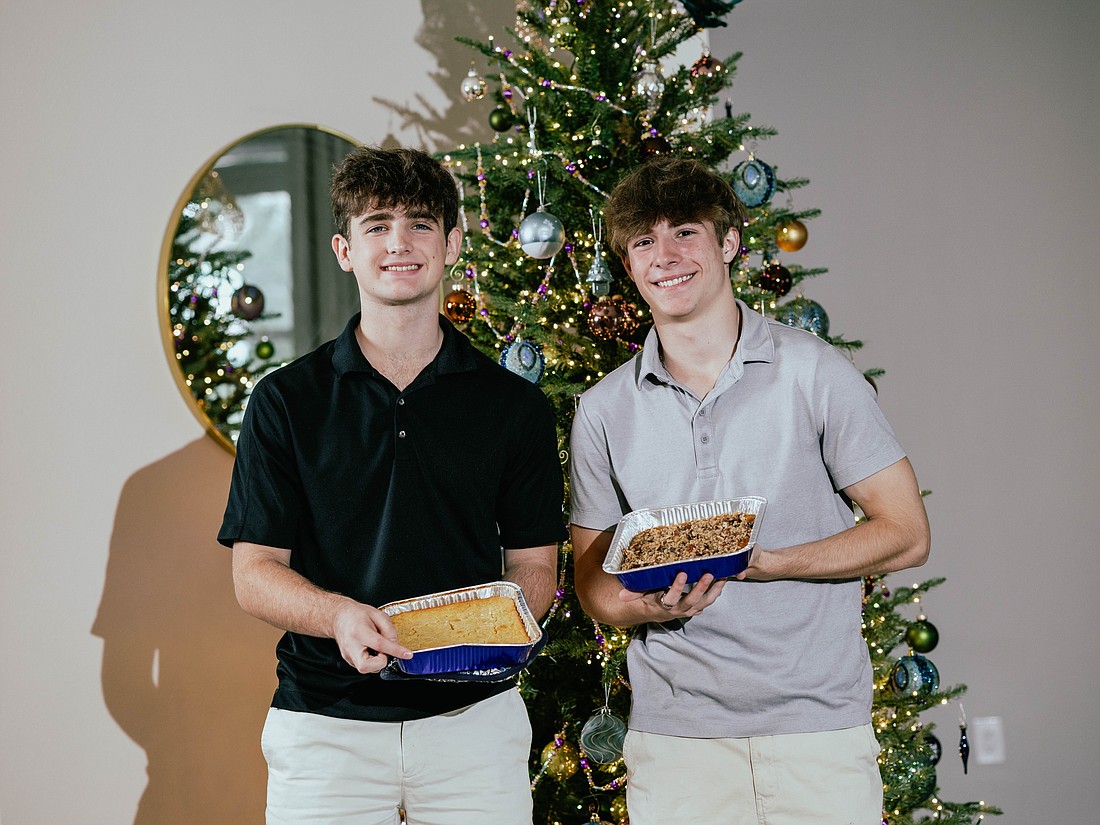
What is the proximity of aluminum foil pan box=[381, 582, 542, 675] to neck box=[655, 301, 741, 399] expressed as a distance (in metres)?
0.51

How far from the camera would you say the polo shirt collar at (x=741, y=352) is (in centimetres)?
167

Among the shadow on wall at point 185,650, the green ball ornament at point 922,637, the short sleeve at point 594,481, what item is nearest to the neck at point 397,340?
the short sleeve at point 594,481

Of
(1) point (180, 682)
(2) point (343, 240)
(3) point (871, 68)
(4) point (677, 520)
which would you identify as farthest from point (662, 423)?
(3) point (871, 68)

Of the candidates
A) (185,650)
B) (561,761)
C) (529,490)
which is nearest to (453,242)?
(529,490)

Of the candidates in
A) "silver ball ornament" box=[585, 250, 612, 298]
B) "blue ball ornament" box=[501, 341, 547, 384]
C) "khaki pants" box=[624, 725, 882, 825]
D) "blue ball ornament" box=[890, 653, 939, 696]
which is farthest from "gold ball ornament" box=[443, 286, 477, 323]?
"blue ball ornament" box=[890, 653, 939, 696]

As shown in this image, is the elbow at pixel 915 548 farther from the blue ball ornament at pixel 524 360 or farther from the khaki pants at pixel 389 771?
the blue ball ornament at pixel 524 360

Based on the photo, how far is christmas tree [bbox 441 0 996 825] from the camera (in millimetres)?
2162

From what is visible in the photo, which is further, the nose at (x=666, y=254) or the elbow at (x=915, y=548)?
the nose at (x=666, y=254)

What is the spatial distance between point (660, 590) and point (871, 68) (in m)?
2.68

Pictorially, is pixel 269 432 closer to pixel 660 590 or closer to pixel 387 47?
pixel 660 590

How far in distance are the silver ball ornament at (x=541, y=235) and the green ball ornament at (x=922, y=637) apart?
1.28 m

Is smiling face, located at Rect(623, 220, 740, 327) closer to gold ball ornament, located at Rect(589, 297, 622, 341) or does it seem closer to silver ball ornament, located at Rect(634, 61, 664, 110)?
gold ball ornament, located at Rect(589, 297, 622, 341)

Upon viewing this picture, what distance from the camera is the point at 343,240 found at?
1.69 metres

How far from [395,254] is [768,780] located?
3.37 ft
